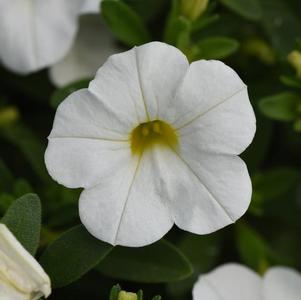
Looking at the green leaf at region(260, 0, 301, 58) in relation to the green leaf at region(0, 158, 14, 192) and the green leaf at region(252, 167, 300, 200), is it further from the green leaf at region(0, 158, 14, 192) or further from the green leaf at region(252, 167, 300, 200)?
the green leaf at region(0, 158, 14, 192)

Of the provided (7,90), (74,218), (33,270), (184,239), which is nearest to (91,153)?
(33,270)

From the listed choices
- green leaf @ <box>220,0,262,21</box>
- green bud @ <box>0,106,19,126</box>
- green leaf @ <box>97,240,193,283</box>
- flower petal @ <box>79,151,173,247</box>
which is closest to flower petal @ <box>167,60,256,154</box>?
flower petal @ <box>79,151,173,247</box>

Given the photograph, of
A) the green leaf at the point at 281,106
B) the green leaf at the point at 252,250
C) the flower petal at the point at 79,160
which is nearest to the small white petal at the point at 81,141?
the flower petal at the point at 79,160

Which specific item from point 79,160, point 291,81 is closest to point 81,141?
point 79,160

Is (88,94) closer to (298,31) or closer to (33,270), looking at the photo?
(33,270)

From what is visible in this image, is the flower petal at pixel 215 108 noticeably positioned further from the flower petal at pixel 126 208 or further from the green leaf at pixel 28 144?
the green leaf at pixel 28 144

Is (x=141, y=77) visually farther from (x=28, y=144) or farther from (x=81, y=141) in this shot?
(x=28, y=144)
